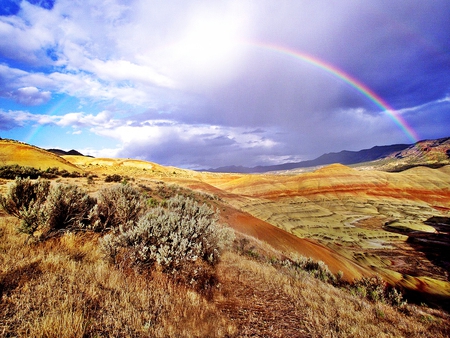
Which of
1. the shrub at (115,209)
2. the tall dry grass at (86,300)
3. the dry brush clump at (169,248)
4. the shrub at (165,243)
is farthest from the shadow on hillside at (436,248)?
the shrub at (115,209)

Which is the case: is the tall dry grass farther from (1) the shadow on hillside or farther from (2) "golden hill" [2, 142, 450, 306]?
(1) the shadow on hillside

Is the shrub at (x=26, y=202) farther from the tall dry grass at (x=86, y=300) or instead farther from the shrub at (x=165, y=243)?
the shrub at (x=165, y=243)

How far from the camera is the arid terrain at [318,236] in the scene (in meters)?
5.09

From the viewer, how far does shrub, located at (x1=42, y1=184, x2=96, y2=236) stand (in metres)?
6.40

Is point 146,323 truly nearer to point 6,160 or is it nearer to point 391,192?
point 6,160

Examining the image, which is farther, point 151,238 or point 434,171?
point 434,171

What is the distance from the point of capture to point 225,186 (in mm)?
81188

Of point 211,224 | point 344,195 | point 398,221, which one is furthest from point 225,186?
point 211,224

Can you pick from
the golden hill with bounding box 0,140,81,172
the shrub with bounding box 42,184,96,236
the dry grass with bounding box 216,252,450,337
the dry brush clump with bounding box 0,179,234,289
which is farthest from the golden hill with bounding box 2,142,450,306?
the shrub with bounding box 42,184,96,236

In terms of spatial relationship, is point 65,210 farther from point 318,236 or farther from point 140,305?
point 318,236

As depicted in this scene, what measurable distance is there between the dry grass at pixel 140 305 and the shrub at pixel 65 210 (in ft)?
2.03

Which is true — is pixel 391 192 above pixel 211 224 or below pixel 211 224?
below

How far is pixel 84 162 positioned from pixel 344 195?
309 feet

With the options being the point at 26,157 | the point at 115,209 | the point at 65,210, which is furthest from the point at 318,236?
the point at 26,157
